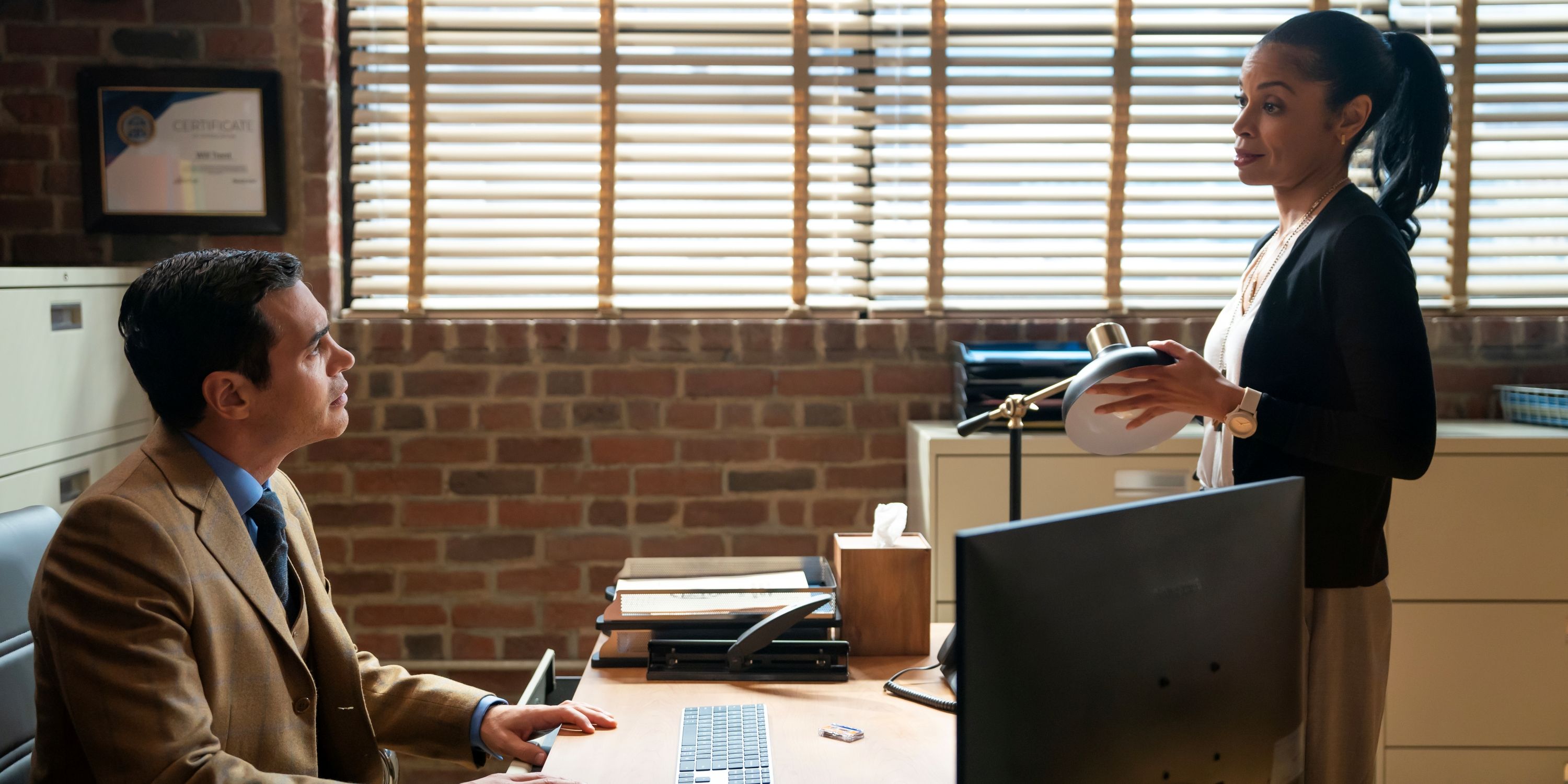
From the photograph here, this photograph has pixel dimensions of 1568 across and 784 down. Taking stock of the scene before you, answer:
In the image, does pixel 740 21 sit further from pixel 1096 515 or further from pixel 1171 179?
pixel 1096 515

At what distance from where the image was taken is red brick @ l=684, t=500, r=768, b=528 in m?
2.95

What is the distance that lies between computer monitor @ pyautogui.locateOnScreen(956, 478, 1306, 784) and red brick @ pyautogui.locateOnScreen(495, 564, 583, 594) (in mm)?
2179

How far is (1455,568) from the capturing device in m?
2.53

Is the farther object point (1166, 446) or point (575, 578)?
point (575, 578)

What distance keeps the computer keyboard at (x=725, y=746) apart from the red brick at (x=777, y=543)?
1.51 m

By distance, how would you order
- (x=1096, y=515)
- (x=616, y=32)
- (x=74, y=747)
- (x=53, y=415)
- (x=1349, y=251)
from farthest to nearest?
1. (x=616, y=32)
2. (x=53, y=415)
3. (x=1349, y=251)
4. (x=74, y=747)
5. (x=1096, y=515)

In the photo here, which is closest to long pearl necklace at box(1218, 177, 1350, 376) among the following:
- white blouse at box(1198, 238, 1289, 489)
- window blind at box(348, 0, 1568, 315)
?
white blouse at box(1198, 238, 1289, 489)

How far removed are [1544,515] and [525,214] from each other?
2.67 meters

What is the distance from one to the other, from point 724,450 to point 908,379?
546 mm

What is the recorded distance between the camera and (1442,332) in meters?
2.94

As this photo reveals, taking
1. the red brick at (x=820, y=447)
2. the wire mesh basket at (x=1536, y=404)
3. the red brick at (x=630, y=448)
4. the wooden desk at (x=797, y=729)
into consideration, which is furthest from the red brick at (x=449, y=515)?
the wire mesh basket at (x=1536, y=404)

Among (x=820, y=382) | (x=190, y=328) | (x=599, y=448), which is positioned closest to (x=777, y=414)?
(x=820, y=382)

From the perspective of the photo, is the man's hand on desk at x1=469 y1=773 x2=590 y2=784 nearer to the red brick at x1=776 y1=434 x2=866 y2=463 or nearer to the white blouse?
the white blouse

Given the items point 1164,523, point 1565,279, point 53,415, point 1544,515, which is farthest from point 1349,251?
point 53,415
